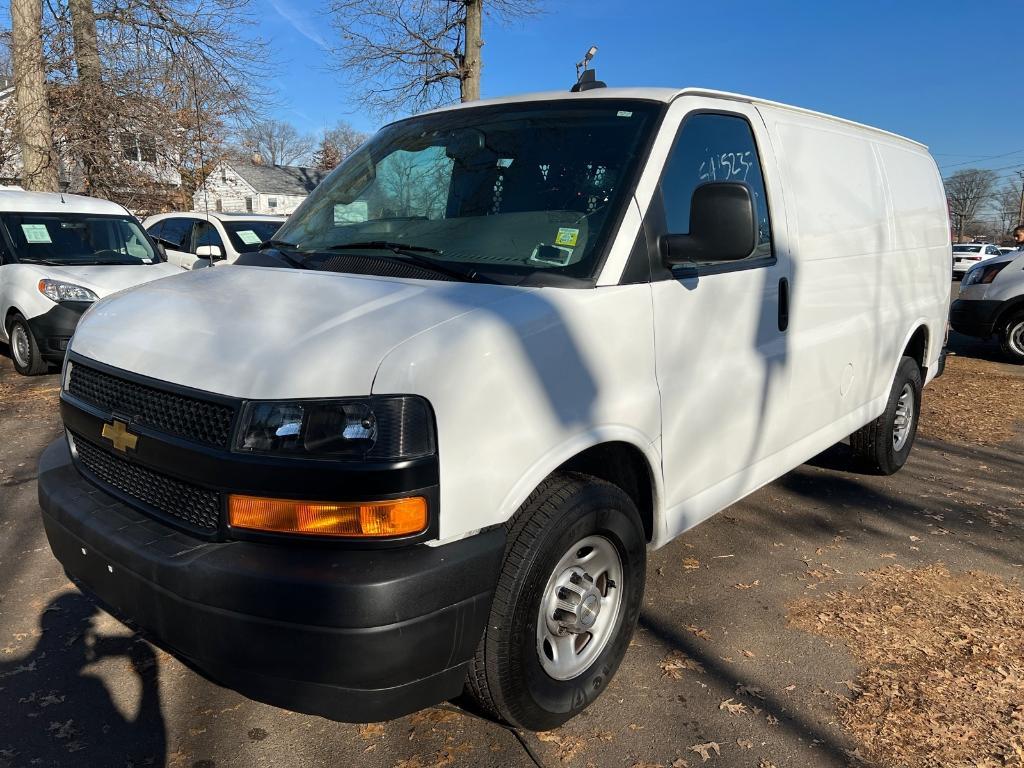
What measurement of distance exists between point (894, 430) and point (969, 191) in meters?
99.2

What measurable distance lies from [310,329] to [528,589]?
1.00m

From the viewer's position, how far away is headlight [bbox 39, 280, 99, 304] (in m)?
7.93

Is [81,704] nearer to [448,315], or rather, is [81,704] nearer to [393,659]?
[393,659]

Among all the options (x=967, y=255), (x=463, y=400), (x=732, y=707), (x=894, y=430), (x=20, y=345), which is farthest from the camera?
(x=967, y=255)

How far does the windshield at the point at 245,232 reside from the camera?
35.8 ft

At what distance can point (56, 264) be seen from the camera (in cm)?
845

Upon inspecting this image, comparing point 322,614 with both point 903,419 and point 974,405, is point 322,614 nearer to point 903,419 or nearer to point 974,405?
point 903,419

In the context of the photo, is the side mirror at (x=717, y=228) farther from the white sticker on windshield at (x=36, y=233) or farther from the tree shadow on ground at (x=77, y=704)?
the white sticker on windshield at (x=36, y=233)

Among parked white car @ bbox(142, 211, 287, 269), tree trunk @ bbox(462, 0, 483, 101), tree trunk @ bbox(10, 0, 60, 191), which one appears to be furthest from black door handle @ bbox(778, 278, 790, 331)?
tree trunk @ bbox(10, 0, 60, 191)

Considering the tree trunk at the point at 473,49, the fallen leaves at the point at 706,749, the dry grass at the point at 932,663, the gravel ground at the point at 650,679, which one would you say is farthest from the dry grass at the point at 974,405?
the tree trunk at the point at 473,49

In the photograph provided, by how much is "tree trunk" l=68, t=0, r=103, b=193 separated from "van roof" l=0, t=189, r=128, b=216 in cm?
783

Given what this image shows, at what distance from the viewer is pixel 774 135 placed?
3.55 meters

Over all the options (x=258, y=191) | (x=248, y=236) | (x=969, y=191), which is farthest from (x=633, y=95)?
(x=969, y=191)

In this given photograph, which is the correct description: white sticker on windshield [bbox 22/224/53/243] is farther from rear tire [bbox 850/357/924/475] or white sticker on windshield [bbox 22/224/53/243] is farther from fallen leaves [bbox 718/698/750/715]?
fallen leaves [bbox 718/698/750/715]
